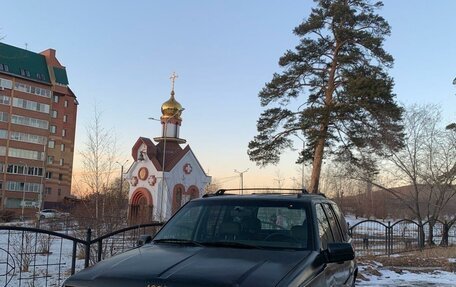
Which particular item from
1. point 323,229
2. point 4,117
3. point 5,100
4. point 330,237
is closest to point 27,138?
point 4,117

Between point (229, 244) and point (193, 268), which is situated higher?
point (229, 244)

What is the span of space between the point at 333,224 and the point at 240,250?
1.77 m

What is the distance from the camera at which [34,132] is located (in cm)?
8844

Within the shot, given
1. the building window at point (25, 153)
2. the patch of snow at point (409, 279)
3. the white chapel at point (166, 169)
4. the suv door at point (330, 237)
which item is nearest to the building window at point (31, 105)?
the building window at point (25, 153)

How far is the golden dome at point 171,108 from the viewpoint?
49.2 meters

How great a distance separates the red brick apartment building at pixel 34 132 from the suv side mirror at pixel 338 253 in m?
79.4

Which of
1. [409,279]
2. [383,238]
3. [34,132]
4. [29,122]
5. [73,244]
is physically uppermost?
[29,122]

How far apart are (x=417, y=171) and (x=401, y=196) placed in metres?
2.43

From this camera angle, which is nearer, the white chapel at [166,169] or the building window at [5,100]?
the white chapel at [166,169]

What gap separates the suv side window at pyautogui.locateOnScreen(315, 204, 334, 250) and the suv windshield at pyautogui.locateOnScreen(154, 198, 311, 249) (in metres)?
0.20

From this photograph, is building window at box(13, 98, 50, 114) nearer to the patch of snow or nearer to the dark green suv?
the patch of snow

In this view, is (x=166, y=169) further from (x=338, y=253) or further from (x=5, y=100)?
(x=5, y=100)

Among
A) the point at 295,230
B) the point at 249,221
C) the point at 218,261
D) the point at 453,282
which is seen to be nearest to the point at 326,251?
the point at 295,230

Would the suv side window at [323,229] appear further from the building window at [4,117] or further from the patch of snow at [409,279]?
the building window at [4,117]
